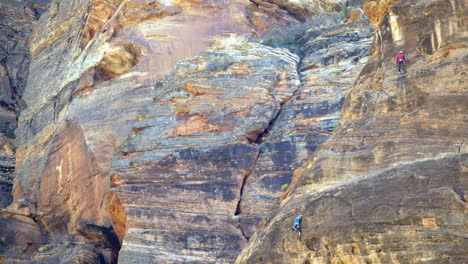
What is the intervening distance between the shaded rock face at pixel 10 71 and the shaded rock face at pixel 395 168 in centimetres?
2280

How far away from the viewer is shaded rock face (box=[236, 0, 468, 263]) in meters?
20.9

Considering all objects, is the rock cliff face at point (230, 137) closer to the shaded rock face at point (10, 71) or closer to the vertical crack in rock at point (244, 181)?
the vertical crack in rock at point (244, 181)

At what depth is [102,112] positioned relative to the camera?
38.9 m

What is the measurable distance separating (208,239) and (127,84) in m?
10.8

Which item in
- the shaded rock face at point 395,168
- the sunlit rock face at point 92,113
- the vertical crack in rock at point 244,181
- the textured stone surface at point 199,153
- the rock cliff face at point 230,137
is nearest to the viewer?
the shaded rock face at point 395,168

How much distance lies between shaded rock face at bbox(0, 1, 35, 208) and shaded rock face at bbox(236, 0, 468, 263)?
22.8 m

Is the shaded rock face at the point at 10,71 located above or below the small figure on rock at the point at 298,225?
above

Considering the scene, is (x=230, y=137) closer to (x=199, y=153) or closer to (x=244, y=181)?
(x=199, y=153)

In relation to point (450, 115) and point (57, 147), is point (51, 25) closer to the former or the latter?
point (57, 147)

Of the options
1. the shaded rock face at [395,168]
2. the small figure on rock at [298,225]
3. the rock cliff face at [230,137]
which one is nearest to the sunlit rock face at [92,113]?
the rock cliff face at [230,137]

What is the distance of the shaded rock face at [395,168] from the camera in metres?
20.9

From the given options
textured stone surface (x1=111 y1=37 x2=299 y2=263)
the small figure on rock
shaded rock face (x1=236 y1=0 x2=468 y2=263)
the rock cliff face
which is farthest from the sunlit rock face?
the small figure on rock

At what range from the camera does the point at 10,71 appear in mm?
53156

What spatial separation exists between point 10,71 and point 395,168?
3603cm
